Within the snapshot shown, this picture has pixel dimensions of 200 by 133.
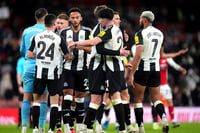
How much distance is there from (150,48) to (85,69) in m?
1.65

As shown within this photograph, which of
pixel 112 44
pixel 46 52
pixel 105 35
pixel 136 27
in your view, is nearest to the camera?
pixel 105 35

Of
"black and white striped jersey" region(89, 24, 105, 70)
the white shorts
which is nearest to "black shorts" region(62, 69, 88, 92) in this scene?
"black and white striped jersey" region(89, 24, 105, 70)

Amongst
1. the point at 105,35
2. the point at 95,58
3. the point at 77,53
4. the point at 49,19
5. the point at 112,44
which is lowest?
the point at 95,58

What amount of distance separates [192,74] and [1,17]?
9688 millimetres

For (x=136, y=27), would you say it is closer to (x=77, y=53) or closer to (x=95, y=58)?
(x=77, y=53)

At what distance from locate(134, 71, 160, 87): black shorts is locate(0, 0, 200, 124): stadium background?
9949 millimetres

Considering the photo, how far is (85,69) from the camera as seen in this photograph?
11969mm

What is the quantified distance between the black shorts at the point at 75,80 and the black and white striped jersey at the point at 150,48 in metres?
1.36

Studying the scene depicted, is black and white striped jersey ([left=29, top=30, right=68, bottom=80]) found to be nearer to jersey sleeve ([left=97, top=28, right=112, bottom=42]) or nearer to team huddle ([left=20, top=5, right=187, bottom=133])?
team huddle ([left=20, top=5, right=187, bottom=133])

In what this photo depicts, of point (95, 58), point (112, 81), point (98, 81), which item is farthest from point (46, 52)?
point (112, 81)

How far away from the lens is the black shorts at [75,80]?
11828 mm

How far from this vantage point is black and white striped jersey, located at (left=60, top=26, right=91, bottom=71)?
11.9 metres

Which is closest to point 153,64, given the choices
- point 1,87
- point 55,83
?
point 55,83

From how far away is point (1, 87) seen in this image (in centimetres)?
2195
